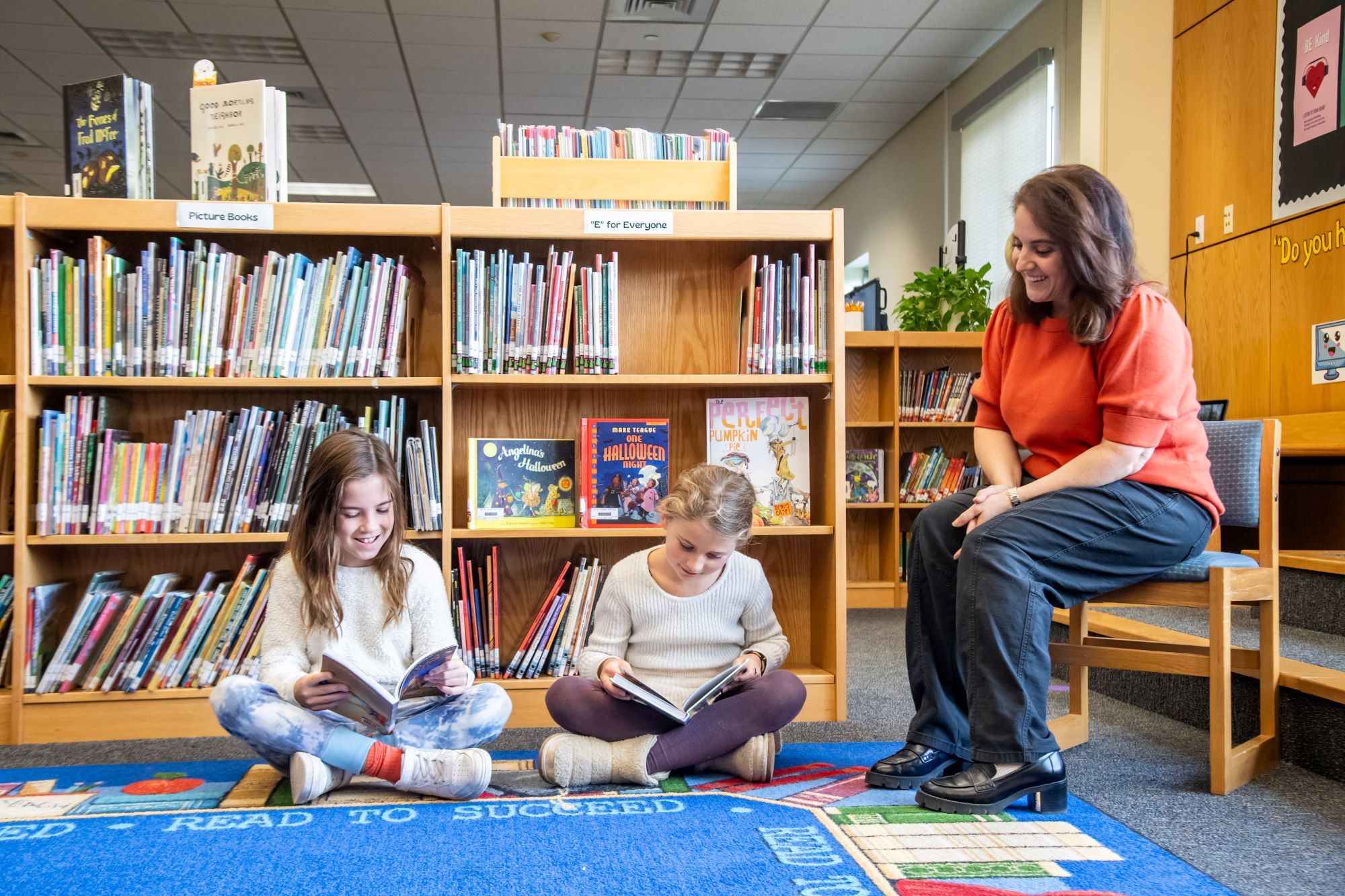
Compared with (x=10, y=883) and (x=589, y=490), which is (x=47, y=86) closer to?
(x=589, y=490)

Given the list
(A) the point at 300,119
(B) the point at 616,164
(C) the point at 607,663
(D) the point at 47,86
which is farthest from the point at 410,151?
(C) the point at 607,663

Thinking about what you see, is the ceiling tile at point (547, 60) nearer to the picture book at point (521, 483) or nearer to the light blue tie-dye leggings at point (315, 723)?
the picture book at point (521, 483)

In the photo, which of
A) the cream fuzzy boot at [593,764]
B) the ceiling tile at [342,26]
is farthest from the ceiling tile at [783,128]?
the cream fuzzy boot at [593,764]

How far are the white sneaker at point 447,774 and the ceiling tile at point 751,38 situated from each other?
15.9 feet

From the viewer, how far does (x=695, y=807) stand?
172cm

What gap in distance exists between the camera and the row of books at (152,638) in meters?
2.34

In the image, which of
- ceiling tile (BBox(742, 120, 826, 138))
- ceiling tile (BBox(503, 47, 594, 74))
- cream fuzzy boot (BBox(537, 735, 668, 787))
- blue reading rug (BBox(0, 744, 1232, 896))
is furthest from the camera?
ceiling tile (BBox(742, 120, 826, 138))

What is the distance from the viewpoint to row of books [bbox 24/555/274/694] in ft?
7.68

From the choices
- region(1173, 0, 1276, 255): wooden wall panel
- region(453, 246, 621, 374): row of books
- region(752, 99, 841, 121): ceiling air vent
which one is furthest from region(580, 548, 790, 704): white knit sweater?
region(752, 99, 841, 121): ceiling air vent

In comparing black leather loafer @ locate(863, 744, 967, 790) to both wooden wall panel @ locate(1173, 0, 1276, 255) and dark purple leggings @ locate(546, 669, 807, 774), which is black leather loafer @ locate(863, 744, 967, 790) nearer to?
dark purple leggings @ locate(546, 669, 807, 774)

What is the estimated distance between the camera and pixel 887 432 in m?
5.05

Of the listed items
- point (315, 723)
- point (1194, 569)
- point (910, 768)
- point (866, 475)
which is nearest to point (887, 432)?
point (866, 475)

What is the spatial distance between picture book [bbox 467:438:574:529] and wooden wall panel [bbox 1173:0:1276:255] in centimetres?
285

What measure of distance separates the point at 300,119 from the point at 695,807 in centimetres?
671
